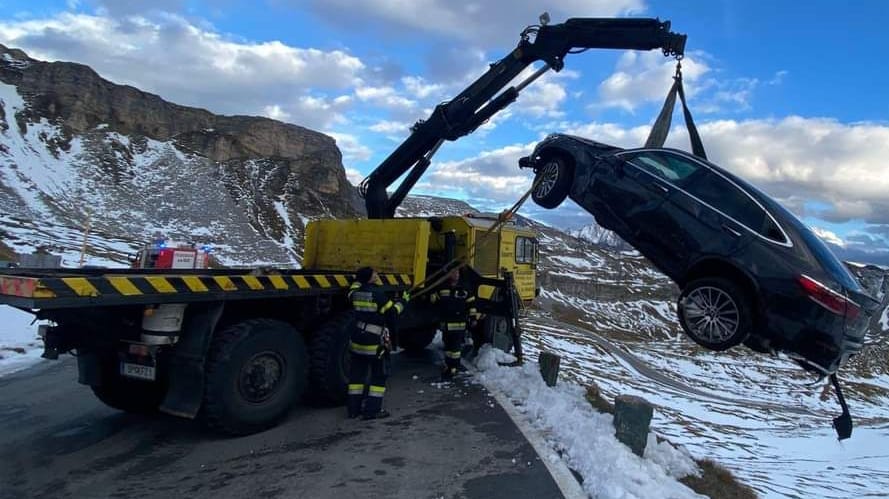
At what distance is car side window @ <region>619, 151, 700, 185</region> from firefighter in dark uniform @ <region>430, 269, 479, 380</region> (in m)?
2.96

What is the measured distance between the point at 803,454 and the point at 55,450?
21.6 m

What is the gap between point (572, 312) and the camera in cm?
5344

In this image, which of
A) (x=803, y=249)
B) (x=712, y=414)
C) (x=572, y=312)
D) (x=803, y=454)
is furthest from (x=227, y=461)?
(x=572, y=312)

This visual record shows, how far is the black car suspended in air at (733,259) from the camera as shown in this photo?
512 cm

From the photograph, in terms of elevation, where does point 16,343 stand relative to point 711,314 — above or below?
below

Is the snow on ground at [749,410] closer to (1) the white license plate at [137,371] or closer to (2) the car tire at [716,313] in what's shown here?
(2) the car tire at [716,313]

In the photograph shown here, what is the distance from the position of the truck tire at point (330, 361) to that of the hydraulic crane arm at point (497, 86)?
482cm

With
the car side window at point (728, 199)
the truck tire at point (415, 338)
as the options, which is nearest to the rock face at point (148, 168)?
the truck tire at point (415, 338)

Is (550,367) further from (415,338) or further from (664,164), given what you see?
(415,338)

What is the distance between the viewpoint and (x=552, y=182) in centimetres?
750

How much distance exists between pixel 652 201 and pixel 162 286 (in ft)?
16.0

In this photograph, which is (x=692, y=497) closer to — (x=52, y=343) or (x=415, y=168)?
(x=52, y=343)

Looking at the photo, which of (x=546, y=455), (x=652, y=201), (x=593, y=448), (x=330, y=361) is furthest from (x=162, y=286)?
(x=652, y=201)

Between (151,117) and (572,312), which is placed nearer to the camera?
(572,312)
